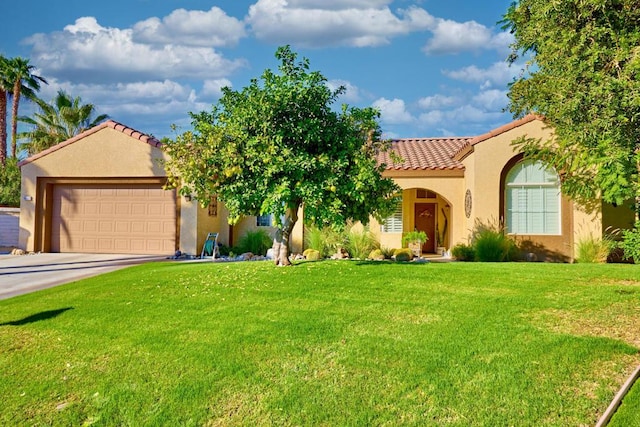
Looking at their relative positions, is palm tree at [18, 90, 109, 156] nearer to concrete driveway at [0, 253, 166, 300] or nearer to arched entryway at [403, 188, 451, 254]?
concrete driveway at [0, 253, 166, 300]

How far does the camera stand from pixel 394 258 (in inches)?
674

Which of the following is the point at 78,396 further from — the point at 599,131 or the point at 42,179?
the point at 42,179

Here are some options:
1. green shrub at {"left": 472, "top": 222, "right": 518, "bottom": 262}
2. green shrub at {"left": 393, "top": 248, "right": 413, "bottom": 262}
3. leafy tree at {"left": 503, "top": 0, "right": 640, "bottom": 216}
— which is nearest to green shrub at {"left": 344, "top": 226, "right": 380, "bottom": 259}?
green shrub at {"left": 393, "top": 248, "right": 413, "bottom": 262}

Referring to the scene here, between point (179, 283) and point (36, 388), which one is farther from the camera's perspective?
point (179, 283)

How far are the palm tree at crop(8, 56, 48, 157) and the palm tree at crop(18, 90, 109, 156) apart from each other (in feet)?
2.38

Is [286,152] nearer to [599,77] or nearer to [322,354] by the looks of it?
[322,354]

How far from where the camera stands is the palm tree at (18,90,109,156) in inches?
1248

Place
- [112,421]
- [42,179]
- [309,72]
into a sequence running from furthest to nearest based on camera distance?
1. [42,179]
2. [309,72]
3. [112,421]

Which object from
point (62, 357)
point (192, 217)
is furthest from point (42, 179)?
point (62, 357)

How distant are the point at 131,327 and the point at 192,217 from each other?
10.9m

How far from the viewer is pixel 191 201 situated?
17641 mm

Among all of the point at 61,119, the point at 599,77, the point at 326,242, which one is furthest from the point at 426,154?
the point at 61,119

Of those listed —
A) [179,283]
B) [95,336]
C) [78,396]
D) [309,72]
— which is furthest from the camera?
[309,72]

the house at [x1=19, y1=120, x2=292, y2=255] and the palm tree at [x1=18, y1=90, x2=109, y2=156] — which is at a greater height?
the palm tree at [x1=18, y1=90, x2=109, y2=156]
